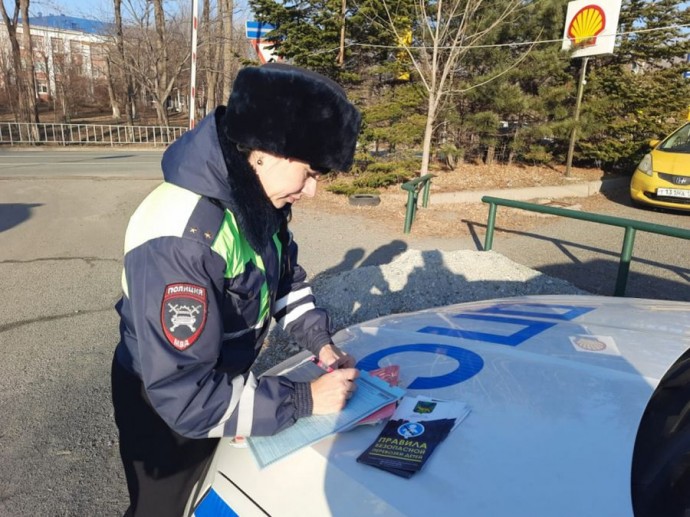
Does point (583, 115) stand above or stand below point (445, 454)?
above

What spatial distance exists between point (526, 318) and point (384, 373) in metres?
0.84

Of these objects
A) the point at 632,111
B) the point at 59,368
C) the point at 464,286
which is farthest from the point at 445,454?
the point at 632,111

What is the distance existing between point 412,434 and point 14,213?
381 inches

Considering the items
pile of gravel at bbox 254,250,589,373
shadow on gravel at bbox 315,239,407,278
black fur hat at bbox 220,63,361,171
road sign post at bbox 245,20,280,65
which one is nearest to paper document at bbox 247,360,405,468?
black fur hat at bbox 220,63,361,171

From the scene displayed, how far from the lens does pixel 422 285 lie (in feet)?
18.3

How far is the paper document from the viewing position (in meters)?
1.46

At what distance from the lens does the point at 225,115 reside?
156 cm

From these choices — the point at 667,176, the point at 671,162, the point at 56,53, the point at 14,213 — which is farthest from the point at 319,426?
the point at 56,53

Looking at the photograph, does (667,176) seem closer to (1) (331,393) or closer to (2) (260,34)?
(2) (260,34)

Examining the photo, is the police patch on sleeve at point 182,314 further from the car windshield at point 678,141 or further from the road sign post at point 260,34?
the road sign post at point 260,34

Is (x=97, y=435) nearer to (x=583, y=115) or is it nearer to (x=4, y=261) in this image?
(x=4, y=261)

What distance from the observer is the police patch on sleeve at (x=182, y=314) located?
1.38 metres

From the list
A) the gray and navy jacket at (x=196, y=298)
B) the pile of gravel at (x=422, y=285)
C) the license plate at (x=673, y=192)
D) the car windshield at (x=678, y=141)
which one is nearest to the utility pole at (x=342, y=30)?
the car windshield at (x=678, y=141)

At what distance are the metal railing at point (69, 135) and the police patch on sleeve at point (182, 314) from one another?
27.3m
